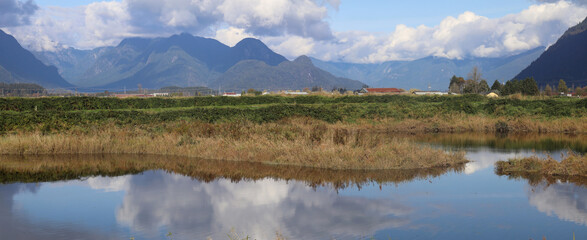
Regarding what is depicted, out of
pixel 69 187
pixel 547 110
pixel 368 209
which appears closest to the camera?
pixel 368 209

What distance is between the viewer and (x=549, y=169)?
2352 cm

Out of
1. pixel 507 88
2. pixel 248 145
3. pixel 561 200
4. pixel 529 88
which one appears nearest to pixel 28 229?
pixel 248 145

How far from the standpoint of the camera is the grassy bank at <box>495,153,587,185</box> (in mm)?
22703

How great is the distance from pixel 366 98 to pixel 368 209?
4570 cm

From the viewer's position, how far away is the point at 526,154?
1192 inches

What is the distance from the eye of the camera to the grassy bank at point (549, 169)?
894 inches

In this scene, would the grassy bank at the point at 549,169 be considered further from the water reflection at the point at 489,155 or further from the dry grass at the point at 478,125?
the dry grass at the point at 478,125

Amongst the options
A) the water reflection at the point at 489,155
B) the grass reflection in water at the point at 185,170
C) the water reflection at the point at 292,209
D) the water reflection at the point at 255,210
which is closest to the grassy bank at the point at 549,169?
the water reflection at the point at 292,209

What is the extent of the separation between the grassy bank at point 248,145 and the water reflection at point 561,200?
6.05 meters

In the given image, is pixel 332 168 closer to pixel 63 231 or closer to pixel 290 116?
pixel 63 231

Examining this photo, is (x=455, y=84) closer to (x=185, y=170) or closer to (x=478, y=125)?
(x=478, y=125)

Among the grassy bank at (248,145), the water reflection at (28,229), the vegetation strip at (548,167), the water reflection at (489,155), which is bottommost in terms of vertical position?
the water reflection at (28,229)

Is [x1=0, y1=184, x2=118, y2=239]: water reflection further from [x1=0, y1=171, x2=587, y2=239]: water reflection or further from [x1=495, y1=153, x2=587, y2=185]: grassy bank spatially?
[x1=495, y1=153, x2=587, y2=185]: grassy bank

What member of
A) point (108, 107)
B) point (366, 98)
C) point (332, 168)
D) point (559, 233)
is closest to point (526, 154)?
point (332, 168)
